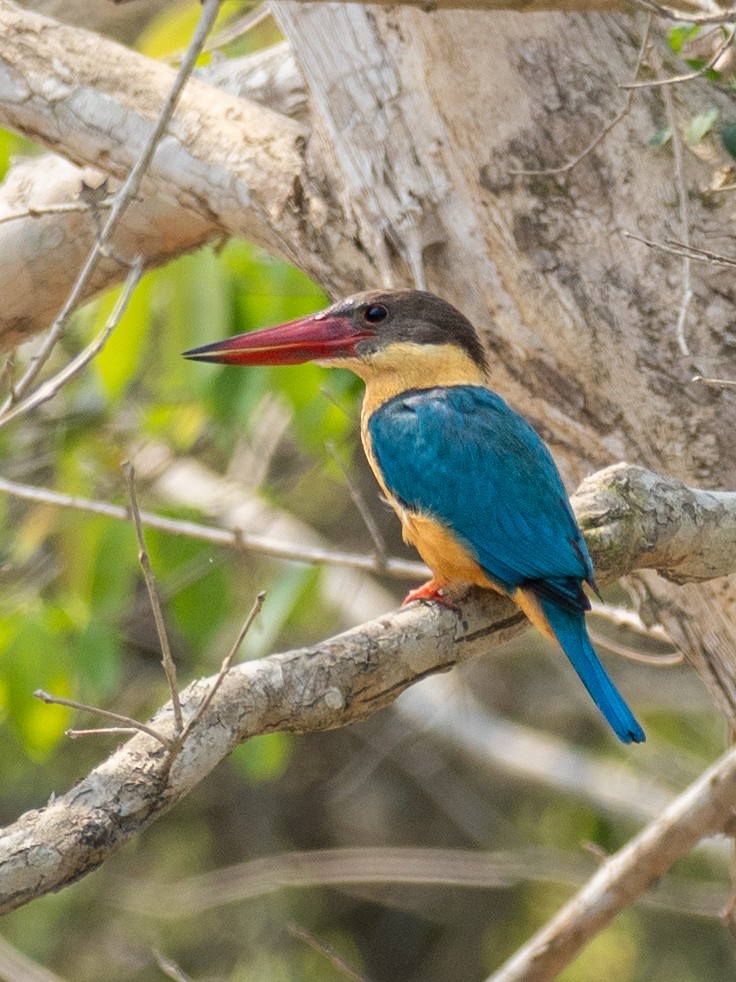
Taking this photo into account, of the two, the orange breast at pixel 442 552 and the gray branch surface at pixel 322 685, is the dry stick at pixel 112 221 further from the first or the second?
the orange breast at pixel 442 552

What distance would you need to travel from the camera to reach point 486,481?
10.0 ft

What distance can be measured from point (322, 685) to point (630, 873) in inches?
51.7

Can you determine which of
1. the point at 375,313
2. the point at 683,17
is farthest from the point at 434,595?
the point at 683,17

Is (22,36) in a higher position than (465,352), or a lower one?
higher

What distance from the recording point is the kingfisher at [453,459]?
2803 mm

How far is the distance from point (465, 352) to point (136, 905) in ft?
11.6

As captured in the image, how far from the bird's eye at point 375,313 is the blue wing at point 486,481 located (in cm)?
21

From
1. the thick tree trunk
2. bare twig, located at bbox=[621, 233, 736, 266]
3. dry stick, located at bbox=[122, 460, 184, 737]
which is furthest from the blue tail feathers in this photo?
dry stick, located at bbox=[122, 460, 184, 737]

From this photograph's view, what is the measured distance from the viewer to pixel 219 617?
4102 mm

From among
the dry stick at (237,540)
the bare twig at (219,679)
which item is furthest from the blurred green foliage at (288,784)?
the bare twig at (219,679)

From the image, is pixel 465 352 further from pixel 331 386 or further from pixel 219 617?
pixel 219 617

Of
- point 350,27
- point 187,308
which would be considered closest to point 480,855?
point 187,308

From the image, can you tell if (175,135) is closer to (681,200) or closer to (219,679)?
(681,200)

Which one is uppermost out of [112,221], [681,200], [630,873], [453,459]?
[112,221]
